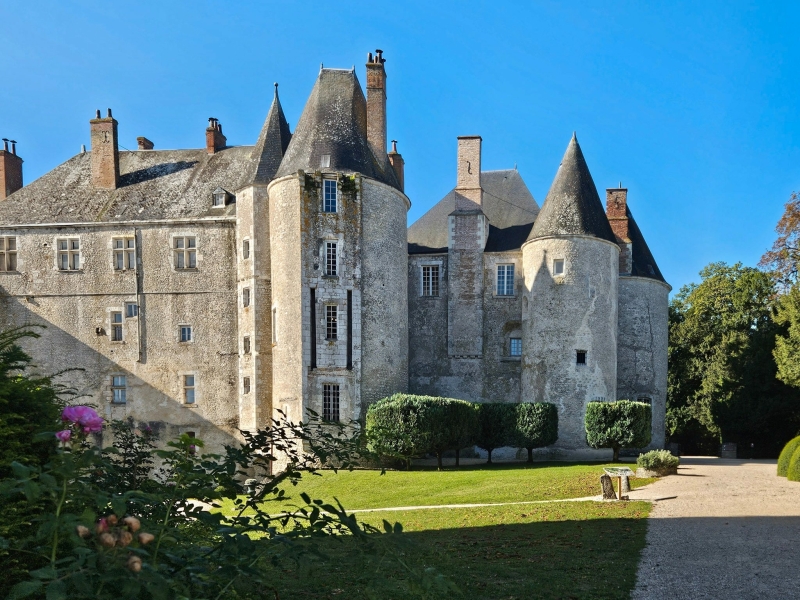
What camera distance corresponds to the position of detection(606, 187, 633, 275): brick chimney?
30.4m

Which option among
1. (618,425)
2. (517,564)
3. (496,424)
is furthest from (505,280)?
(517,564)

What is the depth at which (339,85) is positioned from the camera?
26875mm

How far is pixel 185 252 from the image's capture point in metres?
28.4

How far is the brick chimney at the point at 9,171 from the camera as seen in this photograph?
3122 centimetres

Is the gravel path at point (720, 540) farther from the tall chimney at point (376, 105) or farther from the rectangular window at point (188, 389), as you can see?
the rectangular window at point (188, 389)

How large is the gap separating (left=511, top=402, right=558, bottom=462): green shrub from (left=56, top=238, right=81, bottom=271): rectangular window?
18.4 metres

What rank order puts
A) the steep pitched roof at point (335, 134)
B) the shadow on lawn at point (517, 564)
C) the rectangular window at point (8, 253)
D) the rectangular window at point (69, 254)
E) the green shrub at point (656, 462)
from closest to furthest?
1. the shadow on lawn at point (517, 564)
2. the green shrub at point (656, 462)
3. the steep pitched roof at point (335, 134)
4. the rectangular window at point (69, 254)
5. the rectangular window at point (8, 253)

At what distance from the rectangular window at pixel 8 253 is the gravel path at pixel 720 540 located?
25210 millimetres

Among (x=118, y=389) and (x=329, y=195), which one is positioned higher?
(x=329, y=195)

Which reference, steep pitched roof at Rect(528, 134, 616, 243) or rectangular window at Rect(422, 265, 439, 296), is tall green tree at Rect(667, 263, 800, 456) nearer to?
steep pitched roof at Rect(528, 134, 616, 243)

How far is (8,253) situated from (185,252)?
7340 millimetres

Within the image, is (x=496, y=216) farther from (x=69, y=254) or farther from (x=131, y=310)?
(x=69, y=254)

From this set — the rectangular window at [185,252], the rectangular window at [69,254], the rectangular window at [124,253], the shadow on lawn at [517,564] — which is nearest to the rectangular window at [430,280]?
the rectangular window at [185,252]

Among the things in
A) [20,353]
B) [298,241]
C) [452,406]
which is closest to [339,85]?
[298,241]
